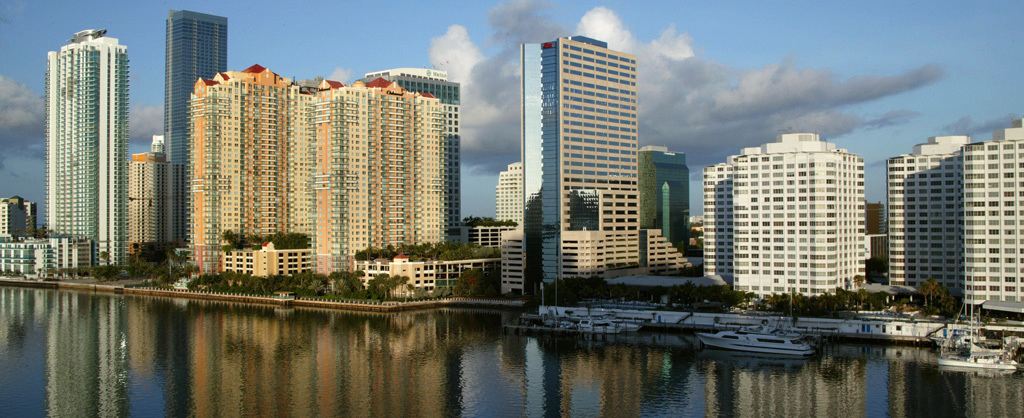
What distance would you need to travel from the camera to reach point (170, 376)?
64.9 meters

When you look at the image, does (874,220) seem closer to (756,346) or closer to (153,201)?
(756,346)

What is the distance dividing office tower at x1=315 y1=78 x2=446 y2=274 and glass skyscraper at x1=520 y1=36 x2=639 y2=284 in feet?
81.2

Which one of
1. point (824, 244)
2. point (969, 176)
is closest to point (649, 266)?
point (824, 244)

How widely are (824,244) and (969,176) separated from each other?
1522 cm

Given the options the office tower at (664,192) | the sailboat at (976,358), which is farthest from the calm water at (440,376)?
the office tower at (664,192)

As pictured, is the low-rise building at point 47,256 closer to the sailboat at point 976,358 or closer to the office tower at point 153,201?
the office tower at point 153,201

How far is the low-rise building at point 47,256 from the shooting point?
159m

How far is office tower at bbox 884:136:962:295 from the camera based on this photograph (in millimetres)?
92188

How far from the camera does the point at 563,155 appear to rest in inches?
4454

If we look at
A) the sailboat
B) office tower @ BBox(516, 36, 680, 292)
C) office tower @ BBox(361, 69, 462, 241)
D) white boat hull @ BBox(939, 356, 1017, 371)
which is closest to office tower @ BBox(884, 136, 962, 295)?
the sailboat

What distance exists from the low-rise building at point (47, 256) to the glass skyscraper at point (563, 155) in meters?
95.6

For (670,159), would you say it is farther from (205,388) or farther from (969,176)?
(205,388)

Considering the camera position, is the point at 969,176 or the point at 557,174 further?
the point at 557,174

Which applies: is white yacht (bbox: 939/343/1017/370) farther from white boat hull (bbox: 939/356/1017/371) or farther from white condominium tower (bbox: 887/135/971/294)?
white condominium tower (bbox: 887/135/971/294)
